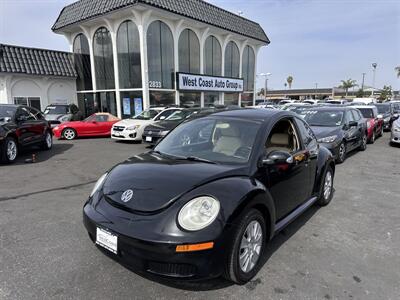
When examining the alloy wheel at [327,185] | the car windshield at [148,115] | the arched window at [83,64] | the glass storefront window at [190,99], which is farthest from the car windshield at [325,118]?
the arched window at [83,64]

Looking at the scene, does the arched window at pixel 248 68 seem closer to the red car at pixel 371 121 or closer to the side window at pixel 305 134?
the red car at pixel 371 121

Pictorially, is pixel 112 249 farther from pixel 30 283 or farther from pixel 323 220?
pixel 323 220

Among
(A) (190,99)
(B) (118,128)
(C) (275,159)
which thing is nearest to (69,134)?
(B) (118,128)

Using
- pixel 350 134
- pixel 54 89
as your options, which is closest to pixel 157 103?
pixel 54 89

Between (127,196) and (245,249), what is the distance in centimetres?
124

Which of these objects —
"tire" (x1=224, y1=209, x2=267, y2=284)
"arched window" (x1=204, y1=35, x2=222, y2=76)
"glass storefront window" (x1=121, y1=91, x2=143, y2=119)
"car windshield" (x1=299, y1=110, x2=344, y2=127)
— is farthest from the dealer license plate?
"arched window" (x1=204, y1=35, x2=222, y2=76)

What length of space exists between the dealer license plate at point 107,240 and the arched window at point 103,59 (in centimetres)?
1965

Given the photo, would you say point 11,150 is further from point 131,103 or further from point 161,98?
point 161,98

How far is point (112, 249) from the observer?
8.10ft

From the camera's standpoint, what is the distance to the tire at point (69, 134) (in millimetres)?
13481

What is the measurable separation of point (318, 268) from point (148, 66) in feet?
60.2

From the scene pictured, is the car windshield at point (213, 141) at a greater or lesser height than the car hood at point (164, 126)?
greater

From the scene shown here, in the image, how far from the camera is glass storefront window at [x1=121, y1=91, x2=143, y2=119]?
19531mm

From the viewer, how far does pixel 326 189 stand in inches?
188
